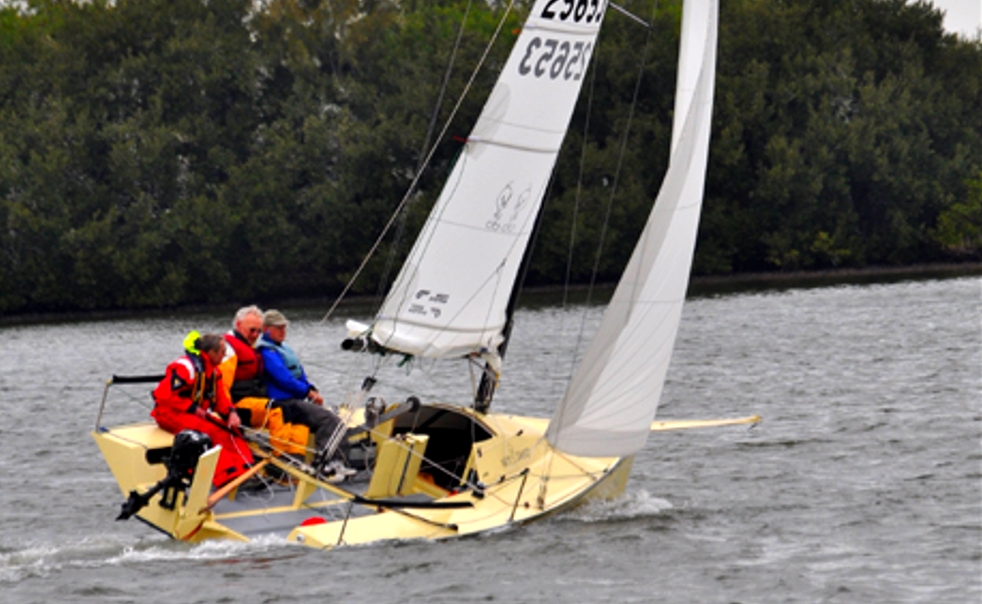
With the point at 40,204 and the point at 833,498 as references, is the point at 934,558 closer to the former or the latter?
the point at 833,498

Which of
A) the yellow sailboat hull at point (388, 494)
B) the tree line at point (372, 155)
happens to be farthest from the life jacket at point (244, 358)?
the tree line at point (372, 155)

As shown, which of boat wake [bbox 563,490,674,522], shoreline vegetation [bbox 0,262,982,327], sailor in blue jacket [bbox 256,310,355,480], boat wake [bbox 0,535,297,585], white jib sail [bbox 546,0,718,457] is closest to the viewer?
boat wake [bbox 0,535,297,585]

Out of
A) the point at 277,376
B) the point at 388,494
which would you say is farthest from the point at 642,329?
the point at 277,376

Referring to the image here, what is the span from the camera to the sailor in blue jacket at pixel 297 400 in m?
11.7

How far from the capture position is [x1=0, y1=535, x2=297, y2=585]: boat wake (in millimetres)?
10859

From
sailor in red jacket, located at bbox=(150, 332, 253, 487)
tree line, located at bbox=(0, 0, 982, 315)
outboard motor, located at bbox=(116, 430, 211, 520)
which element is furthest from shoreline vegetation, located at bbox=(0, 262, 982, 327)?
outboard motor, located at bbox=(116, 430, 211, 520)

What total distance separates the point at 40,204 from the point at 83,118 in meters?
2.92

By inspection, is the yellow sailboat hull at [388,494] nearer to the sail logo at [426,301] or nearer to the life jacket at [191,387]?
the life jacket at [191,387]

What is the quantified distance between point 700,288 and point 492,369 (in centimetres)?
3278

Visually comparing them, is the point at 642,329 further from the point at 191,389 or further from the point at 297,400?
the point at 191,389

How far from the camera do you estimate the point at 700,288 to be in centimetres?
4494

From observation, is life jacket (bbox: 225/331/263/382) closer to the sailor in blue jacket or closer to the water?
the sailor in blue jacket

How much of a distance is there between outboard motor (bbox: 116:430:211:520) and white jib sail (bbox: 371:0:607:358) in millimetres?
1867

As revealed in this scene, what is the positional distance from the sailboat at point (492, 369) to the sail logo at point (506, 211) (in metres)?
0.01
